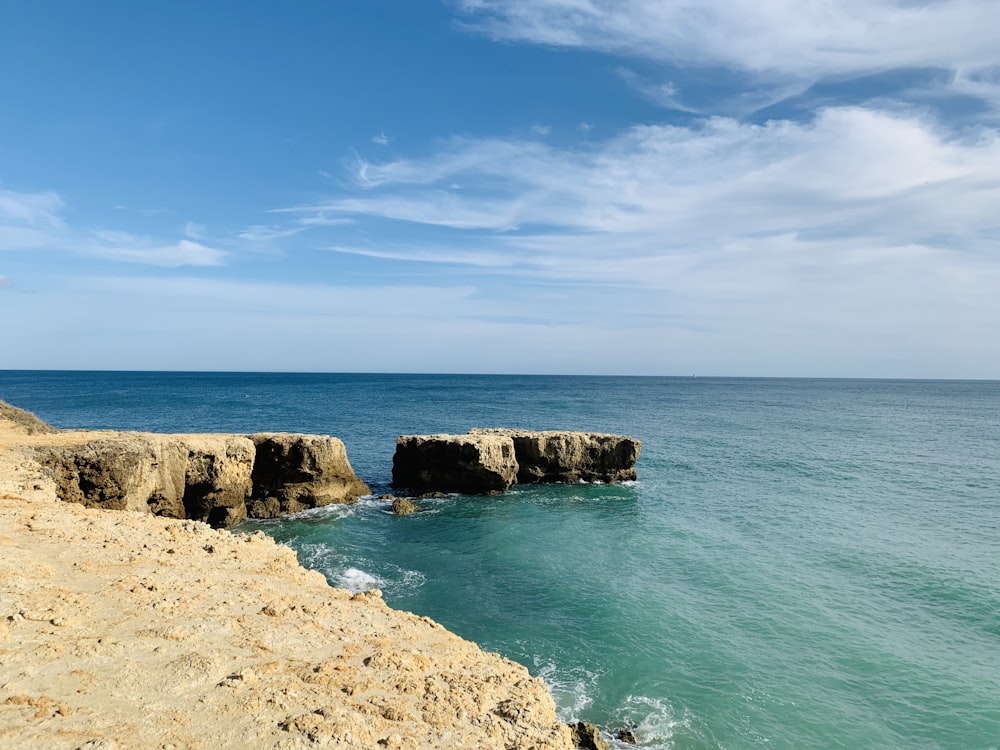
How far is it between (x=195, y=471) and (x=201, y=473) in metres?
0.27

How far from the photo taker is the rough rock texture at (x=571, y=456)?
39156 millimetres

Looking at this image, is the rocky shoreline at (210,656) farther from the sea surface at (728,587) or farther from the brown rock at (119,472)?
the brown rock at (119,472)

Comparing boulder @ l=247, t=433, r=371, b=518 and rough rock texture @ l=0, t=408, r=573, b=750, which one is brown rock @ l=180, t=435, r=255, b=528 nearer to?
boulder @ l=247, t=433, r=371, b=518

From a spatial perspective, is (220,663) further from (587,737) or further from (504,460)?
(504,460)

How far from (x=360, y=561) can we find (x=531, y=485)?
1652 centimetres

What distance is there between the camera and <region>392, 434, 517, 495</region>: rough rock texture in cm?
3562

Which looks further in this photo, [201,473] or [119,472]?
[201,473]

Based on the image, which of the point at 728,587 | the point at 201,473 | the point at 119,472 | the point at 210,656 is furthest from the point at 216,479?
the point at 728,587

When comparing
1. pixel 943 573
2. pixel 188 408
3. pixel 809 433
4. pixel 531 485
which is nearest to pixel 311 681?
pixel 943 573

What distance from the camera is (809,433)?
6775 centimetres

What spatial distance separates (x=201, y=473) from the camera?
2773cm

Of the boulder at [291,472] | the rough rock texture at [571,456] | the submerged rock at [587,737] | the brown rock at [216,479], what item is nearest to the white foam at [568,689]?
the submerged rock at [587,737]

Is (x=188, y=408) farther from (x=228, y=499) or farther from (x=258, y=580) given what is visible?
(x=258, y=580)

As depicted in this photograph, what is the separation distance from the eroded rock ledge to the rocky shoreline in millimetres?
20907
